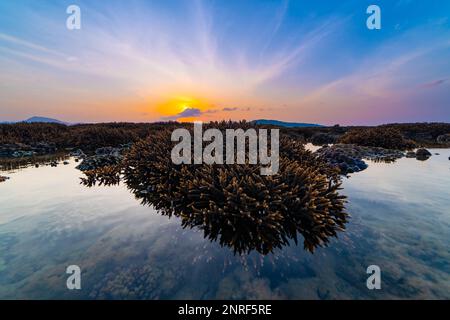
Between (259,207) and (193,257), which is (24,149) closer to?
(193,257)

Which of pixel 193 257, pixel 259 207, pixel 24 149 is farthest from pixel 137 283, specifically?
pixel 24 149

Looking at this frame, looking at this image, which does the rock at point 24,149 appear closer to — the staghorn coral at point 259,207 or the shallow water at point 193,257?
the shallow water at point 193,257

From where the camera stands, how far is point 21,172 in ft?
34.8

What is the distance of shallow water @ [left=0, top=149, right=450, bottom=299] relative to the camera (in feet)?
10.2

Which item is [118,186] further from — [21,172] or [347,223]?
[347,223]

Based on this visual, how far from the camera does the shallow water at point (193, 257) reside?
312 cm

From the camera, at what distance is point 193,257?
3.94 metres

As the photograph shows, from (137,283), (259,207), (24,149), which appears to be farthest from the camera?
(24,149)

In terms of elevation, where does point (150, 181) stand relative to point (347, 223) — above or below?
above

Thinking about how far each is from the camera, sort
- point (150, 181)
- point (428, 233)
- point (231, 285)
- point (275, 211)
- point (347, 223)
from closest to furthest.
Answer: point (231, 285), point (275, 211), point (428, 233), point (347, 223), point (150, 181)

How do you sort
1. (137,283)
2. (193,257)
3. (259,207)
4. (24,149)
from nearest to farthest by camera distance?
1. (137,283)
2. (193,257)
3. (259,207)
4. (24,149)

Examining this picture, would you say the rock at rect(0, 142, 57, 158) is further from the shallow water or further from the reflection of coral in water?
the reflection of coral in water
